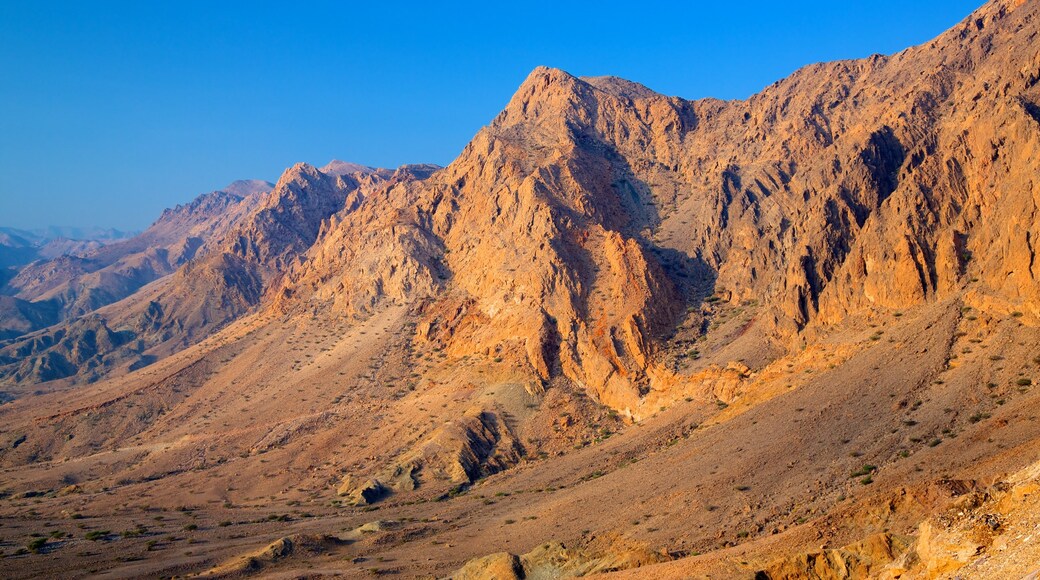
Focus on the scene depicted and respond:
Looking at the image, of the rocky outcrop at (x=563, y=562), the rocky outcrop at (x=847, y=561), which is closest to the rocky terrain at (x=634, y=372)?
the rocky outcrop at (x=847, y=561)

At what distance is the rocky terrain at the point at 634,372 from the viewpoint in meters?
45.9

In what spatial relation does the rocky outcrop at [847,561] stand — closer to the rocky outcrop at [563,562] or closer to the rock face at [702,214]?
the rocky outcrop at [563,562]

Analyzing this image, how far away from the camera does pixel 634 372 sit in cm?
8269

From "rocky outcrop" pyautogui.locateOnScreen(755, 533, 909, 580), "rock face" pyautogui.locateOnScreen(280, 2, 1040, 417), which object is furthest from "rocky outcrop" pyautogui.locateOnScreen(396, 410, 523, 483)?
"rocky outcrop" pyautogui.locateOnScreen(755, 533, 909, 580)

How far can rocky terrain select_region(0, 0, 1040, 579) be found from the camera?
151 feet

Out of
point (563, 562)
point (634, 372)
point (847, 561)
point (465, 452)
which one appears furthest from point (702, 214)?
point (847, 561)

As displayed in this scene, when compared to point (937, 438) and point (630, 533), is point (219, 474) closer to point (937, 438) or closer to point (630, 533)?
point (630, 533)

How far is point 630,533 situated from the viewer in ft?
160

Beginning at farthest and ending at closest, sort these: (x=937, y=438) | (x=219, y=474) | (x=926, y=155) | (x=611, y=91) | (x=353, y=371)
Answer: (x=611, y=91), (x=353, y=371), (x=219, y=474), (x=926, y=155), (x=937, y=438)

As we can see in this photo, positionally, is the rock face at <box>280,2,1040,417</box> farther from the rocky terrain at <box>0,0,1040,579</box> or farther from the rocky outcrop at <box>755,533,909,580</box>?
the rocky outcrop at <box>755,533,909,580</box>

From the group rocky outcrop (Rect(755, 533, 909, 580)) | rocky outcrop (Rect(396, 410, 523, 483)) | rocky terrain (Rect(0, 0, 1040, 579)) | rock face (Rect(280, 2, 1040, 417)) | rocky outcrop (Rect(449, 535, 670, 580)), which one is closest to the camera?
rocky outcrop (Rect(755, 533, 909, 580))

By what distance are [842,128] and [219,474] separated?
294 ft

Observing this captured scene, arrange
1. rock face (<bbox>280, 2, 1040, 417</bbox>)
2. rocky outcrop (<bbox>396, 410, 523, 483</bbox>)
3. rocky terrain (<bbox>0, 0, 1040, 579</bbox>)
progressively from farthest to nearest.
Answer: rocky outcrop (<bbox>396, 410, 523, 483</bbox>)
rock face (<bbox>280, 2, 1040, 417</bbox>)
rocky terrain (<bbox>0, 0, 1040, 579</bbox>)

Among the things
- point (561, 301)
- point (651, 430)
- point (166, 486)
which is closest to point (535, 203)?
point (561, 301)
